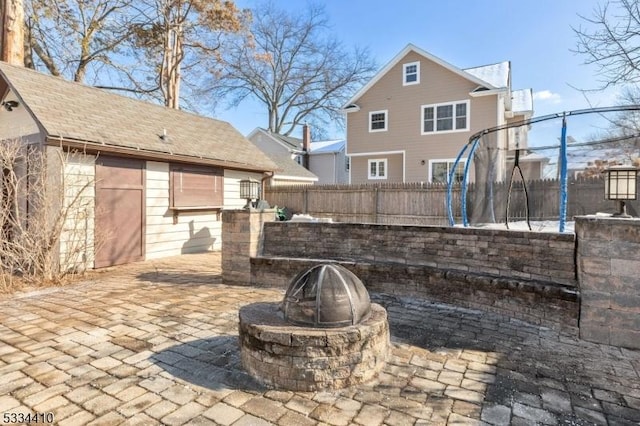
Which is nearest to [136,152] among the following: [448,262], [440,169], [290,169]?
[448,262]

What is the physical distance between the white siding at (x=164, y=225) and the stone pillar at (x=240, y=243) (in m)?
3.05

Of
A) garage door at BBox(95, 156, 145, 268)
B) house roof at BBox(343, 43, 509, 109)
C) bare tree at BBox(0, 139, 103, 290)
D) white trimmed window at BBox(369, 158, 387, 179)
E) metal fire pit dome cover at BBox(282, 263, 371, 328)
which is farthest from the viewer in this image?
white trimmed window at BBox(369, 158, 387, 179)

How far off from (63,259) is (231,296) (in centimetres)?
357

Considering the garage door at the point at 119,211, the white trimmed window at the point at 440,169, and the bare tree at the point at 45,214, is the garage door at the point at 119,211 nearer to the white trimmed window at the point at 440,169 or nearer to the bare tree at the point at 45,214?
the bare tree at the point at 45,214

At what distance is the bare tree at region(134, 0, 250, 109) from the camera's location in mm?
14172

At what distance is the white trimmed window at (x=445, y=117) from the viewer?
15.3 metres

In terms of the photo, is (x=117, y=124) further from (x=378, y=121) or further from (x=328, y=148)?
(x=328, y=148)

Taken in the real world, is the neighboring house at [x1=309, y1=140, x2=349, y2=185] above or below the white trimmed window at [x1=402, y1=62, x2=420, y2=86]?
below

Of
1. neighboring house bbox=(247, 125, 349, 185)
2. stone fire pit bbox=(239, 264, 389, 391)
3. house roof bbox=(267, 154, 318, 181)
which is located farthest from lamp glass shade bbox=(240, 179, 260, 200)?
neighboring house bbox=(247, 125, 349, 185)

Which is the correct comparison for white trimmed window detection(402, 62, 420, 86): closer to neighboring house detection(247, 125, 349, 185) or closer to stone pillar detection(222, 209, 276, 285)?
neighboring house detection(247, 125, 349, 185)

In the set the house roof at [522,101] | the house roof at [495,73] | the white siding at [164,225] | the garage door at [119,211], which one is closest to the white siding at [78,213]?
the garage door at [119,211]

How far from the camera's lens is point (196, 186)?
9.09 m

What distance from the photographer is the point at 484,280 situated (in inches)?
174

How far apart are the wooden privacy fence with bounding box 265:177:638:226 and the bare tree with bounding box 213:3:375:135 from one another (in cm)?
1458
